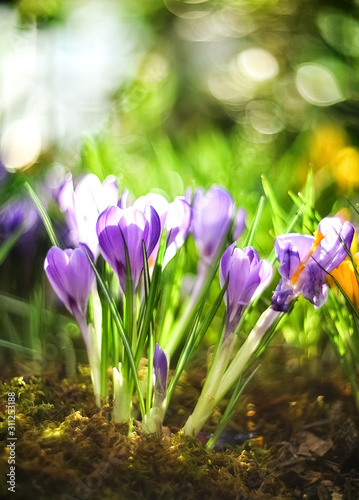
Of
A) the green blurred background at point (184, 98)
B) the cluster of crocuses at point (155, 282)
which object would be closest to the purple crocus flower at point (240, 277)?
the cluster of crocuses at point (155, 282)

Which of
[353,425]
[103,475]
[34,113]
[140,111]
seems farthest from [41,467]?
[140,111]

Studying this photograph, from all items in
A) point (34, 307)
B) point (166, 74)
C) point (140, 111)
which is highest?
point (166, 74)

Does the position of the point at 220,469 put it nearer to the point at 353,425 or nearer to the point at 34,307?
the point at 353,425

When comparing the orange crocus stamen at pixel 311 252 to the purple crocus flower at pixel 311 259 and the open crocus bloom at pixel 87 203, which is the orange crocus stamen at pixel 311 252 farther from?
the open crocus bloom at pixel 87 203

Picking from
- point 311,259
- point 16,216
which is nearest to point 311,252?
point 311,259

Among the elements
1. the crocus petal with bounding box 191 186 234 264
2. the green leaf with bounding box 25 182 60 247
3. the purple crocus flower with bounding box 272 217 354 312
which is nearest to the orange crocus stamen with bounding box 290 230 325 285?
the purple crocus flower with bounding box 272 217 354 312

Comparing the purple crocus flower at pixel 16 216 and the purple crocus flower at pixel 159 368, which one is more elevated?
the purple crocus flower at pixel 16 216
